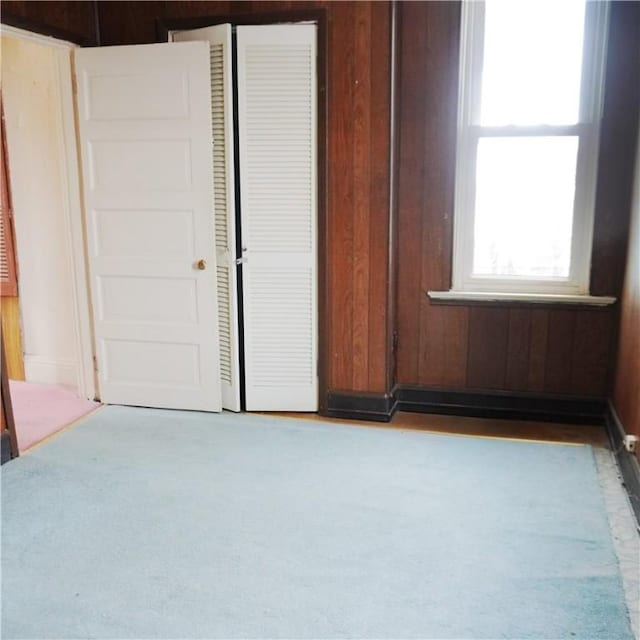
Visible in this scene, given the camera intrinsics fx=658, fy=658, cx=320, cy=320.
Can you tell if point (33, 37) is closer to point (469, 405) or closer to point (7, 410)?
point (7, 410)

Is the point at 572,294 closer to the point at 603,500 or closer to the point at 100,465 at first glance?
the point at 603,500

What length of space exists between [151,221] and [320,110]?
115 centimetres

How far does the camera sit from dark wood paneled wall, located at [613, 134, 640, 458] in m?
2.96

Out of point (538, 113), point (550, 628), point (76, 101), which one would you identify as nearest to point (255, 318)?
point (76, 101)

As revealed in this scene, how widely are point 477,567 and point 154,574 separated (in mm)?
1131

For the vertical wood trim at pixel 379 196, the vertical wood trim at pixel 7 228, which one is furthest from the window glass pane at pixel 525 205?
the vertical wood trim at pixel 7 228

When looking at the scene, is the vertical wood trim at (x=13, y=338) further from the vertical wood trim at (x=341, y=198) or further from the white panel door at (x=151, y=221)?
the vertical wood trim at (x=341, y=198)

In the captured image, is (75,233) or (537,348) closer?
(537,348)

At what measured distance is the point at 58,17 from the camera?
3.55 m

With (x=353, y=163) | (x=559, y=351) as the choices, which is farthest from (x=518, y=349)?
(x=353, y=163)

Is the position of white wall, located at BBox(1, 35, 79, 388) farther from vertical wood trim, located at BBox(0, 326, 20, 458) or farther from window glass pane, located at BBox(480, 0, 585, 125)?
window glass pane, located at BBox(480, 0, 585, 125)

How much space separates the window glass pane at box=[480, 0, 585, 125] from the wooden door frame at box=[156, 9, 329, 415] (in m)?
0.90

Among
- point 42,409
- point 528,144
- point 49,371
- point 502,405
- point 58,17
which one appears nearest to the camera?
point 58,17

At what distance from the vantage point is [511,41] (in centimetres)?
358
